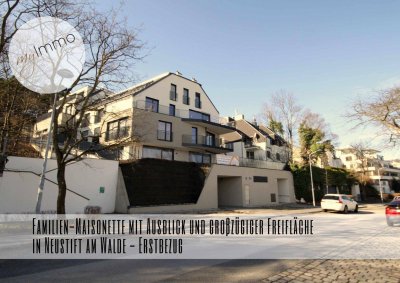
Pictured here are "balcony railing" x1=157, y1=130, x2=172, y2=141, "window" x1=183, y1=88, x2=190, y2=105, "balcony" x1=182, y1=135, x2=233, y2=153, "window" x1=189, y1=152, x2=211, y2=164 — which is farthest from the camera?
"window" x1=183, y1=88, x2=190, y2=105

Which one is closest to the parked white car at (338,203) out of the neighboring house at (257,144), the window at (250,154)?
the neighboring house at (257,144)

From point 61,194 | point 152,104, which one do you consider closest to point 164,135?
point 152,104

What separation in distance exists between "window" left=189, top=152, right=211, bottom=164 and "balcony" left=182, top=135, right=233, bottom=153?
3.02 ft

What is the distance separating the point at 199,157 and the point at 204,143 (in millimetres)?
1940

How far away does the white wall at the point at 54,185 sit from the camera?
16.8 m

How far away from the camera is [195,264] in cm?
689

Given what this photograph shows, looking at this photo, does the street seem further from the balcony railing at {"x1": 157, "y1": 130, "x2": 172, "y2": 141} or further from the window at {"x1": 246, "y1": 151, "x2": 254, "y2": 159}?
the window at {"x1": 246, "y1": 151, "x2": 254, "y2": 159}

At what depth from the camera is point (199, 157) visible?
35.3m

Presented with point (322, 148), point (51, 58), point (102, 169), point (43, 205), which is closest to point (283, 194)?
point (322, 148)

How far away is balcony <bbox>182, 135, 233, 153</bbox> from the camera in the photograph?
3275 cm

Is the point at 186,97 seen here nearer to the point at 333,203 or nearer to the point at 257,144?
the point at 257,144

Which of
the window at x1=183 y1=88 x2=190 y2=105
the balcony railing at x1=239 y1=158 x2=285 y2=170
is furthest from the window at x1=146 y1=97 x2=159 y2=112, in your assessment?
the balcony railing at x1=239 y1=158 x2=285 y2=170

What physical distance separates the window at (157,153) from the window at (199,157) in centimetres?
309

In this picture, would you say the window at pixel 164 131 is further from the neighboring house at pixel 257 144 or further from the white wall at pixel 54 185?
the neighboring house at pixel 257 144
